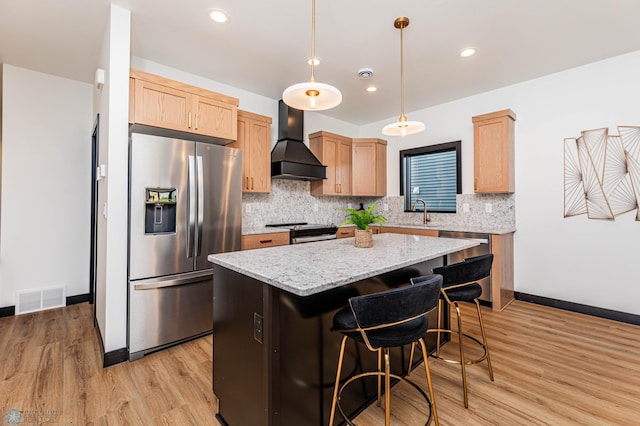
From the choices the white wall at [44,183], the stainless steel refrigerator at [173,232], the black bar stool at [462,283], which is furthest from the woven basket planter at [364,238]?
the white wall at [44,183]

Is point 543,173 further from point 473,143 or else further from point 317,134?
point 317,134

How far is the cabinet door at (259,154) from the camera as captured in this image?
3635 millimetres

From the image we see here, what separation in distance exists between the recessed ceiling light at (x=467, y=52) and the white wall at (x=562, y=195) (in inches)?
48.8

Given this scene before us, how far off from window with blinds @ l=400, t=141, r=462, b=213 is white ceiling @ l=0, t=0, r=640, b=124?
3.68 ft

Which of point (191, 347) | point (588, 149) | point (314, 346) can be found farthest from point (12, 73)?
point (588, 149)

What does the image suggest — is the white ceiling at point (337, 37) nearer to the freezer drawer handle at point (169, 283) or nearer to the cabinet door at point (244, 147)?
the cabinet door at point (244, 147)

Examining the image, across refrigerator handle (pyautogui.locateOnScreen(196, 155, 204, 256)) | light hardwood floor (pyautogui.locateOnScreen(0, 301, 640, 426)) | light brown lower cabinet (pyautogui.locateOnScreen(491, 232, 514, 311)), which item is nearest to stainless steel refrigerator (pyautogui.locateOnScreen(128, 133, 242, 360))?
→ refrigerator handle (pyautogui.locateOnScreen(196, 155, 204, 256))

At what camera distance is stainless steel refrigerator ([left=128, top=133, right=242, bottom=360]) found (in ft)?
7.77

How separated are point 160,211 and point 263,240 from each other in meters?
1.16

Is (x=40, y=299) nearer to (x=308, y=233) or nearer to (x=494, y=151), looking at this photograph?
(x=308, y=233)

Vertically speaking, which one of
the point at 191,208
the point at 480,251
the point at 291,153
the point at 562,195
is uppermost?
the point at 291,153

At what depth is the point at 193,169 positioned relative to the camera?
2.65 metres

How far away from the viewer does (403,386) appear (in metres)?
1.99

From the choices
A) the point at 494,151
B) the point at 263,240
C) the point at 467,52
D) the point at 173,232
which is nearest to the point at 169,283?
the point at 173,232
